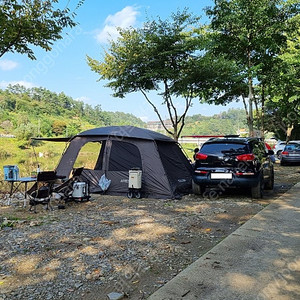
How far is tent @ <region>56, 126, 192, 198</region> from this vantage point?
29.4 ft

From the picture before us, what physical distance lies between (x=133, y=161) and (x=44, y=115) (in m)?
70.9

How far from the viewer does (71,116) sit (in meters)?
84.6

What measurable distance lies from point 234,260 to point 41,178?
4.95m

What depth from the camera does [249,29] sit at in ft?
50.2

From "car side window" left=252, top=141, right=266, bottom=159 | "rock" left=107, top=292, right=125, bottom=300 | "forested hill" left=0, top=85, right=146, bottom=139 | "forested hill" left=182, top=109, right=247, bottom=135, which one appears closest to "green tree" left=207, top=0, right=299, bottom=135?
"car side window" left=252, top=141, right=266, bottom=159

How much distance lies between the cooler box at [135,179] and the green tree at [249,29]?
9.22 meters

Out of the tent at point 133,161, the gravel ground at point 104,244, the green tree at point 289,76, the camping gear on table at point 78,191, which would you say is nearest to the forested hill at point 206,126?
the green tree at point 289,76

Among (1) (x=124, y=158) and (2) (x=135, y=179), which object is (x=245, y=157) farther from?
(1) (x=124, y=158)

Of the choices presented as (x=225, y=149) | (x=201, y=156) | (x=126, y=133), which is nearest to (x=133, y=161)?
(x=126, y=133)

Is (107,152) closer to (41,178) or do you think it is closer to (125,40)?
(41,178)

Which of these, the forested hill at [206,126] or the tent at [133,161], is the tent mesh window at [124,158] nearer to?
the tent at [133,161]

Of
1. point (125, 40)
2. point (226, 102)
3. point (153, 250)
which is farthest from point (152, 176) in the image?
point (226, 102)

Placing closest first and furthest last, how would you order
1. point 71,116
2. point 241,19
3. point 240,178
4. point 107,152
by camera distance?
point 240,178 < point 107,152 < point 241,19 < point 71,116

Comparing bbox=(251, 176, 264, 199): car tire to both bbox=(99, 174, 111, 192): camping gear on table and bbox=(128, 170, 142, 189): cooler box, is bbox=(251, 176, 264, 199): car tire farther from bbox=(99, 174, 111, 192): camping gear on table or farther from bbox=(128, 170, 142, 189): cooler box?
bbox=(99, 174, 111, 192): camping gear on table
